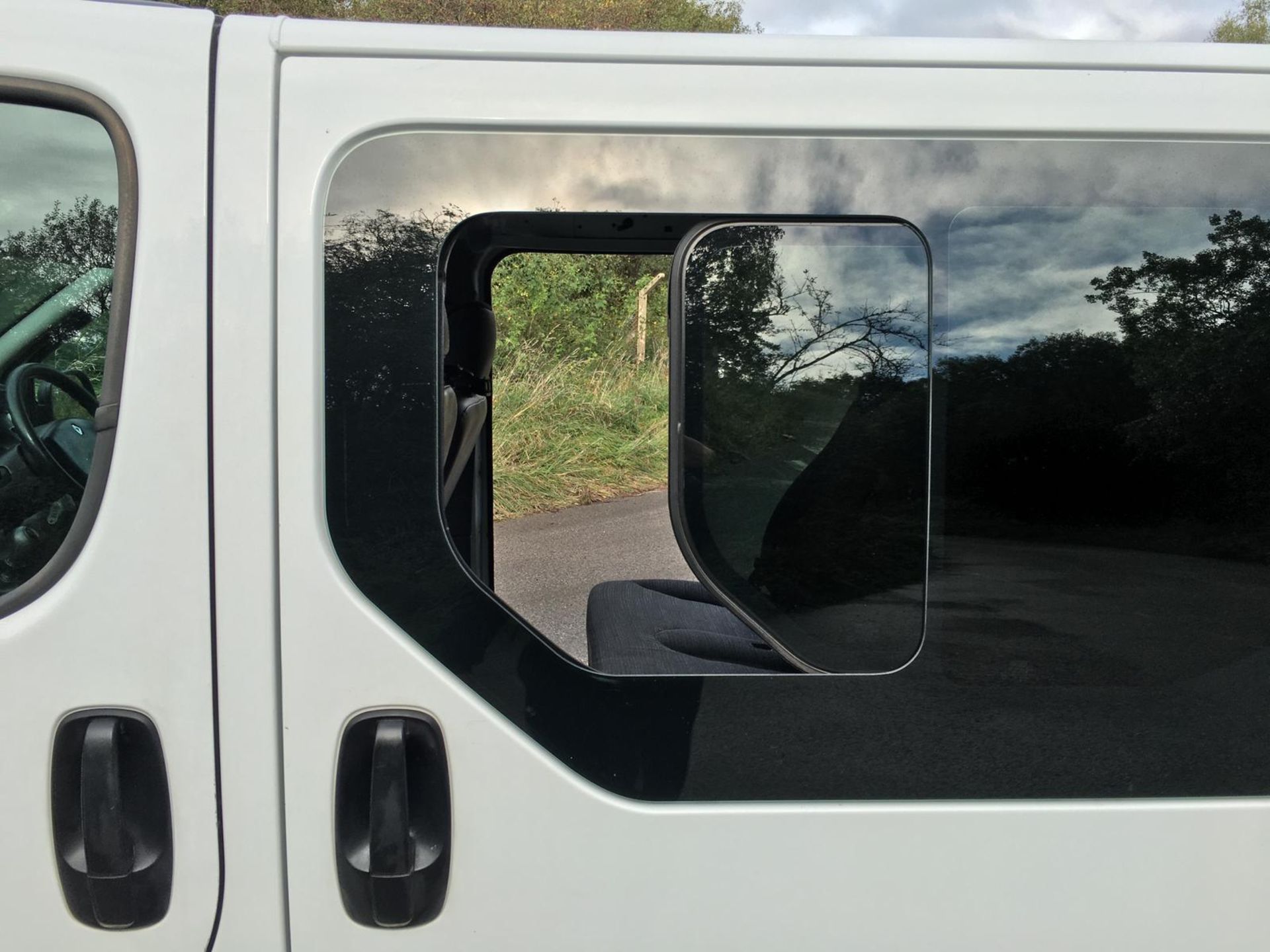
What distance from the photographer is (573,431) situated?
24.9ft

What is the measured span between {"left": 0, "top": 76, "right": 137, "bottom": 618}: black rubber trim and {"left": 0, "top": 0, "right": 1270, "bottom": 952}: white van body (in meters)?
0.01

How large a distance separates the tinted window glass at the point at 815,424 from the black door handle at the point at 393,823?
0.43 meters

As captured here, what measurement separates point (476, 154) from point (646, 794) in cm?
79

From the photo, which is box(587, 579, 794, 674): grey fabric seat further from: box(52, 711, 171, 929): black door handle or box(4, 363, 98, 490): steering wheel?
box(4, 363, 98, 490): steering wheel

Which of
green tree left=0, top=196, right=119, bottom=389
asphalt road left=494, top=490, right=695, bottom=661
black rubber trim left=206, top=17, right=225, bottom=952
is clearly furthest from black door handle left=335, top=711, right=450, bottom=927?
asphalt road left=494, top=490, right=695, bottom=661

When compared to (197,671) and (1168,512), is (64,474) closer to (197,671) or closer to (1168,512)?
(197,671)

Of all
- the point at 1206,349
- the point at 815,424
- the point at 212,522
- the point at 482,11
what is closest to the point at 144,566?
the point at 212,522

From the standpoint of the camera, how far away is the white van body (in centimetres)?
104

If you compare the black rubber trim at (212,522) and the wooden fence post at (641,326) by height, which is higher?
the wooden fence post at (641,326)

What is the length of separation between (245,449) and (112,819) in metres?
0.44

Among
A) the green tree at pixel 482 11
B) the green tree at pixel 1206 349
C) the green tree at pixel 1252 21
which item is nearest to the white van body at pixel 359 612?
the green tree at pixel 1206 349

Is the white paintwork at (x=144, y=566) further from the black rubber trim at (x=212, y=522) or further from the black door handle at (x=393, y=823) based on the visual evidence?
the black door handle at (x=393, y=823)

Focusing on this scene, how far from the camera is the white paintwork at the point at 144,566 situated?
1.04 meters

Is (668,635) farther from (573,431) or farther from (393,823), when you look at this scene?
(573,431)
